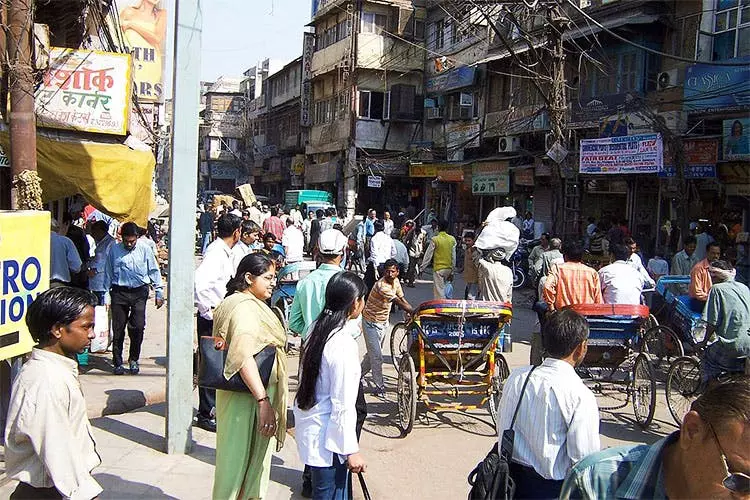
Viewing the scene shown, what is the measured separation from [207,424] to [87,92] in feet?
17.0

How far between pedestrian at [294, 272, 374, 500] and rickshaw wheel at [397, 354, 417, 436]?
2635 millimetres

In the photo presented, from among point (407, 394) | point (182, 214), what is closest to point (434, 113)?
point (407, 394)

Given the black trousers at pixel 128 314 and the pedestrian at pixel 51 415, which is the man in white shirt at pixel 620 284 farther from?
the pedestrian at pixel 51 415

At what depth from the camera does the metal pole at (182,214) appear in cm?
489

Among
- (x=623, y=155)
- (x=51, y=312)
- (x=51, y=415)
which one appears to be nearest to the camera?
(x=51, y=415)

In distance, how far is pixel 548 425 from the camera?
274 cm

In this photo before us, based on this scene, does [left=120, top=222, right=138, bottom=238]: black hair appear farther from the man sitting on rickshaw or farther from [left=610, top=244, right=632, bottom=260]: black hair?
the man sitting on rickshaw

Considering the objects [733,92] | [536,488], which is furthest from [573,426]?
[733,92]

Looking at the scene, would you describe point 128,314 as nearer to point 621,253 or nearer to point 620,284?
point 620,284

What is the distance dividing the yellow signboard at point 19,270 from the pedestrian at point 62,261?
271 centimetres

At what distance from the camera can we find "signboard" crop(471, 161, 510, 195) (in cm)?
2370

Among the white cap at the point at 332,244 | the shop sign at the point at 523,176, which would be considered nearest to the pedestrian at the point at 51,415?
the white cap at the point at 332,244

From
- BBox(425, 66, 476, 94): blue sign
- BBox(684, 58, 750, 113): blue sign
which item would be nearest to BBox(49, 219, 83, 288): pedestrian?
BBox(684, 58, 750, 113): blue sign

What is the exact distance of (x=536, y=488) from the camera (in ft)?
9.17
